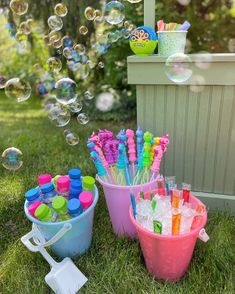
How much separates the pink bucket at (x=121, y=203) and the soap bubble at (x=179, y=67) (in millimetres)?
589

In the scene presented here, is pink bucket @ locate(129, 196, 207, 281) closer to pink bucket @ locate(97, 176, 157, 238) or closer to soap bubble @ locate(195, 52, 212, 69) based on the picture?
pink bucket @ locate(97, 176, 157, 238)

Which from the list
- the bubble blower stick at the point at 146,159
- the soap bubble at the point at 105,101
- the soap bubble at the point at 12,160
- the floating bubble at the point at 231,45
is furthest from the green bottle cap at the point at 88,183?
the floating bubble at the point at 231,45

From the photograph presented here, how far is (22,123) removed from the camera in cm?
400

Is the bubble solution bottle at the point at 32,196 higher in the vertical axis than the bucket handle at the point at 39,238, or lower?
higher

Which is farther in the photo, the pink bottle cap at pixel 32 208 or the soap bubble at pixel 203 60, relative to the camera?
the soap bubble at pixel 203 60

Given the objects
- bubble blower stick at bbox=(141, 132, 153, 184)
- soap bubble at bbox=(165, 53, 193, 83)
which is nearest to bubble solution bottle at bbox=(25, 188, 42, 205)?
bubble blower stick at bbox=(141, 132, 153, 184)

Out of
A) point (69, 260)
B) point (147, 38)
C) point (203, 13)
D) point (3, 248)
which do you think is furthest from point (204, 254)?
point (203, 13)

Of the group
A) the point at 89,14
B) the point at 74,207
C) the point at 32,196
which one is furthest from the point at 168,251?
the point at 89,14

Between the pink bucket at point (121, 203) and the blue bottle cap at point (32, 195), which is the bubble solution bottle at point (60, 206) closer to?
the blue bottle cap at point (32, 195)

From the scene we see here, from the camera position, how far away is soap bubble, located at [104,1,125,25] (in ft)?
6.89

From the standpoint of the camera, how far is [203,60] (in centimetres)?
164

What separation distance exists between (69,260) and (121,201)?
384 millimetres

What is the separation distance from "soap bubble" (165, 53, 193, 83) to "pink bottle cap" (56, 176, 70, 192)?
0.80m

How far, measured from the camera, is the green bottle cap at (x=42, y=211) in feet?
4.50
